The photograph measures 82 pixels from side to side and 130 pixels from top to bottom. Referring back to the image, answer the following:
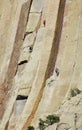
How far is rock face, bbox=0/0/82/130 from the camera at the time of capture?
23.8 m

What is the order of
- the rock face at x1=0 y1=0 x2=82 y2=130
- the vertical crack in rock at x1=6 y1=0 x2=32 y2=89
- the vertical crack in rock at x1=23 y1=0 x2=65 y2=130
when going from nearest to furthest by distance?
1. the rock face at x1=0 y1=0 x2=82 y2=130
2. the vertical crack in rock at x1=23 y1=0 x2=65 y2=130
3. the vertical crack in rock at x1=6 y1=0 x2=32 y2=89

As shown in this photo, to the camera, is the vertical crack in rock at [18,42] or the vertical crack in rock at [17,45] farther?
the vertical crack in rock at [18,42]

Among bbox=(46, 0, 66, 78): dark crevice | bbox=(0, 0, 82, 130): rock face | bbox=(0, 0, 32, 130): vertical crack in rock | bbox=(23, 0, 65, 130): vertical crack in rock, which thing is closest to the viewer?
bbox=(0, 0, 82, 130): rock face

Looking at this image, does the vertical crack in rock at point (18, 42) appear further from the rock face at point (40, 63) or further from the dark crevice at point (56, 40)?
the dark crevice at point (56, 40)

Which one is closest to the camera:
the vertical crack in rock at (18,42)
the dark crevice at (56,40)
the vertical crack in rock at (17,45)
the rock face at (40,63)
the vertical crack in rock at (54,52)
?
Answer: the rock face at (40,63)

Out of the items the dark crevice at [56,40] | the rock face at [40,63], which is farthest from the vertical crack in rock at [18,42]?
the dark crevice at [56,40]

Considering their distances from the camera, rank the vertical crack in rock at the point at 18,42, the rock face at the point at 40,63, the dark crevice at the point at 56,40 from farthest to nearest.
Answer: the vertical crack in rock at the point at 18,42 < the dark crevice at the point at 56,40 < the rock face at the point at 40,63

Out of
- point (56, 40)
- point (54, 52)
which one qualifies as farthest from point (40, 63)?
point (56, 40)

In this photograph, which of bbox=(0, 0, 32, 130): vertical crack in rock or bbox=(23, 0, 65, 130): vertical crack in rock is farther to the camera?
bbox=(0, 0, 32, 130): vertical crack in rock

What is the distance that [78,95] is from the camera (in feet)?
72.2

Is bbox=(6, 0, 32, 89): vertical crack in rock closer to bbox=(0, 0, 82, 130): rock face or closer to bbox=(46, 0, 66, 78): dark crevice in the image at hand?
bbox=(0, 0, 82, 130): rock face

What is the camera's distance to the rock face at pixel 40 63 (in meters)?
23.8

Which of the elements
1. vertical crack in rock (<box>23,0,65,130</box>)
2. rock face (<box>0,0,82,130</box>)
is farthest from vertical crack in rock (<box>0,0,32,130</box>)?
vertical crack in rock (<box>23,0,65,130</box>)

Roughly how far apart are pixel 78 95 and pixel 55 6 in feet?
27.6
